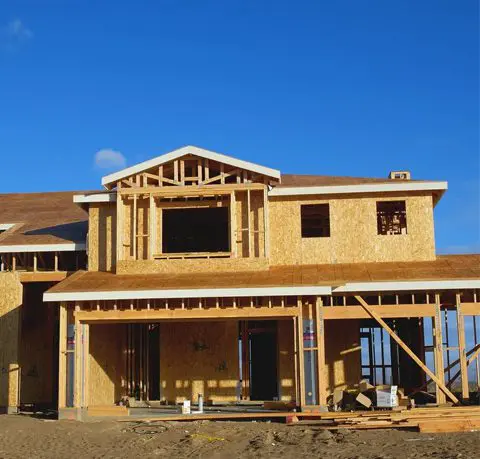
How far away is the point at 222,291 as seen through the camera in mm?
20578

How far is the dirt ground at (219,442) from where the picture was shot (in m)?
16.0

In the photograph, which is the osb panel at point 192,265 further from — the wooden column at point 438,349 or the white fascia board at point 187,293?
the wooden column at point 438,349

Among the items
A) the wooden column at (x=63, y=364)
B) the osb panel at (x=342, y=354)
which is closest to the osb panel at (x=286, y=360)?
the osb panel at (x=342, y=354)

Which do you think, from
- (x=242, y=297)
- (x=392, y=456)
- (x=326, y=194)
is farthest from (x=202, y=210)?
(x=392, y=456)

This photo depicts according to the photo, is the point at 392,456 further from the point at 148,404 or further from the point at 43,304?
the point at 43,304

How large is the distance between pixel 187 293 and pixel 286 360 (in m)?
4.79

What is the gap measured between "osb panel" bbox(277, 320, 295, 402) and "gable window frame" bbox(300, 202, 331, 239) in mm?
4078

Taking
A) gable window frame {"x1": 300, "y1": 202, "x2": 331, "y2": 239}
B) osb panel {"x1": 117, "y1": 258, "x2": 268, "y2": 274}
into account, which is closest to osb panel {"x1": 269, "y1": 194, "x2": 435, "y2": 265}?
osb panel {"x1": 117, "y1": 258, "x2": 268, "y2": 274}

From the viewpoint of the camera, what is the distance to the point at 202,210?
2695 cm

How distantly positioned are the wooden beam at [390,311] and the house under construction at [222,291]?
0.11ft

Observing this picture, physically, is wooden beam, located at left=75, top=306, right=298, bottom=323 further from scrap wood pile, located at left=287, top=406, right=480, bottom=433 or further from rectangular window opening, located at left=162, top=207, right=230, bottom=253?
rectangular window opening, located at left=162, top=207, right=230, bottom=253

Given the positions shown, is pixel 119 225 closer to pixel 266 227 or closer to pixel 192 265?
pixel 192 265

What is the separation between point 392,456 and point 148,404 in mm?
10844

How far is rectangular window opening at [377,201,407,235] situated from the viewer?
85.9ft
